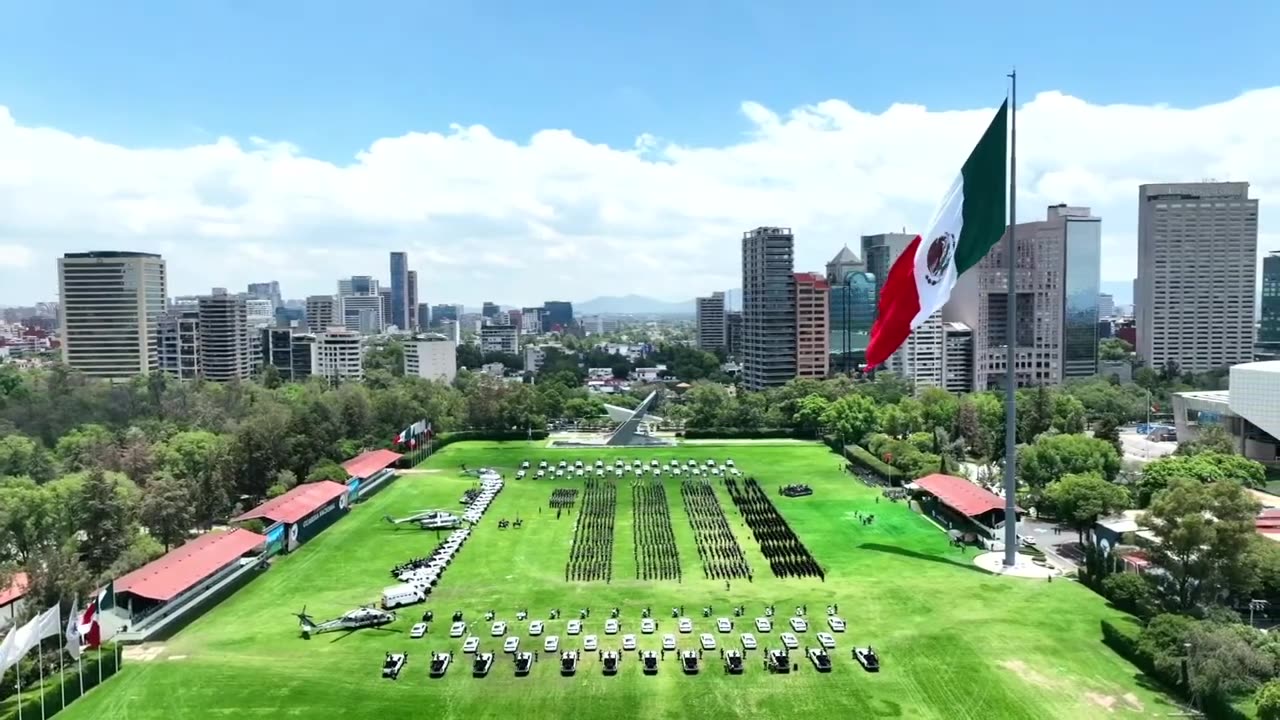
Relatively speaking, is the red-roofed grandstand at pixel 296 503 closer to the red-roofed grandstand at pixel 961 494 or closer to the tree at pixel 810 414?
the red-roofed grandstand at pixel 961 494

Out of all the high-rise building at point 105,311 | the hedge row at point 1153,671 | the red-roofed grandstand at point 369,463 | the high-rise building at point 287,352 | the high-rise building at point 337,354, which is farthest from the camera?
the high-rise building at point 287,352

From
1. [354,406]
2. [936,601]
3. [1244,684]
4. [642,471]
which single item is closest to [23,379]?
[354,406]

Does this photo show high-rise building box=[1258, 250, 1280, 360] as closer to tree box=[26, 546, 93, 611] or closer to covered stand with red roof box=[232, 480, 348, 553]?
covered stand with red roof box=[232, 480, 348, 553]

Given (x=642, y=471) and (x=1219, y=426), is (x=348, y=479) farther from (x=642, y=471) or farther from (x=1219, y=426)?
(x=1219, y=426)

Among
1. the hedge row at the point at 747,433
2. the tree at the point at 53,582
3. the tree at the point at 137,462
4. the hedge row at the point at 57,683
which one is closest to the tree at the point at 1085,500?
the hedge row at the point at 57,683

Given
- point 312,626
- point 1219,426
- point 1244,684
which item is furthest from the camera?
point 1219,426

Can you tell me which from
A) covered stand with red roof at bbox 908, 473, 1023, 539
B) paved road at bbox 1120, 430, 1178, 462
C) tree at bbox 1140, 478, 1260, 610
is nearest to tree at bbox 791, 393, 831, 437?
paved road at bbox 1120, 430, 1178, 462
